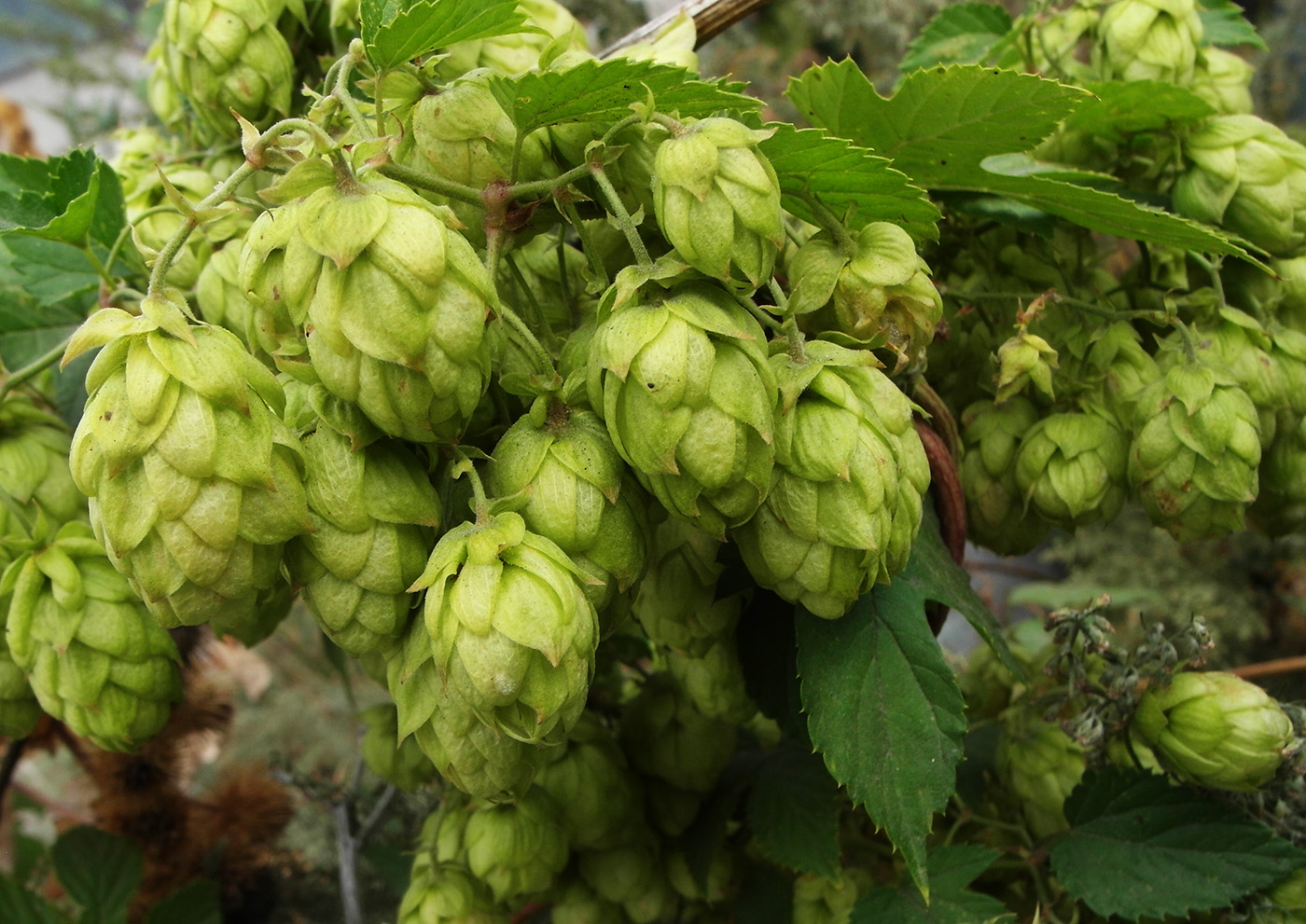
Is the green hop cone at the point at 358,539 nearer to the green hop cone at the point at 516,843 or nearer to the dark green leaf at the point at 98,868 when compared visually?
the green hop cone at the point at 516,843

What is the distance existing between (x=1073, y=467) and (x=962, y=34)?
573mm

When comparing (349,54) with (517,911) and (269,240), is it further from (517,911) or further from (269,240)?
(517,911)

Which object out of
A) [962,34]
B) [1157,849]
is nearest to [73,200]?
[962,34]

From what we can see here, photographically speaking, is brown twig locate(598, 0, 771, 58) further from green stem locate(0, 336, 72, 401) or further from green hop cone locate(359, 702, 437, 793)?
green hop cone locate(359, 702, 437, 793)

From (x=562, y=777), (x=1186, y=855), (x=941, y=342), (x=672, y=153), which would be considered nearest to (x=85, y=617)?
(x=562, y=777)

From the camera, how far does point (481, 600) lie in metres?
0.49

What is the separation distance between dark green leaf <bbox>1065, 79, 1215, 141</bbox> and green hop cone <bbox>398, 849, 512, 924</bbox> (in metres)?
0.83

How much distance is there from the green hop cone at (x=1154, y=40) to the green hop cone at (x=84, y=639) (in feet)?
3.15

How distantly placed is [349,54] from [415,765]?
25.2 inches

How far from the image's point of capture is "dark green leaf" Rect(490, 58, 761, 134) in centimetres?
54

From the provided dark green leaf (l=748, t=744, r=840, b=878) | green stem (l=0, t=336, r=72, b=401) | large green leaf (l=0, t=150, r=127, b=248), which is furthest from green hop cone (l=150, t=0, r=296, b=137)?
dark green leaf (l=748, t=744, r=840, b=878)

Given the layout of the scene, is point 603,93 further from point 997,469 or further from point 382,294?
point 997,469

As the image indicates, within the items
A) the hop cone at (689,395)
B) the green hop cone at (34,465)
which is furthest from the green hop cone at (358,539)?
the green hop cone at (34,465)

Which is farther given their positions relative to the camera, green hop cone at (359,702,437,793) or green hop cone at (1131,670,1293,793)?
green hop cone at (359,702,437,793)
